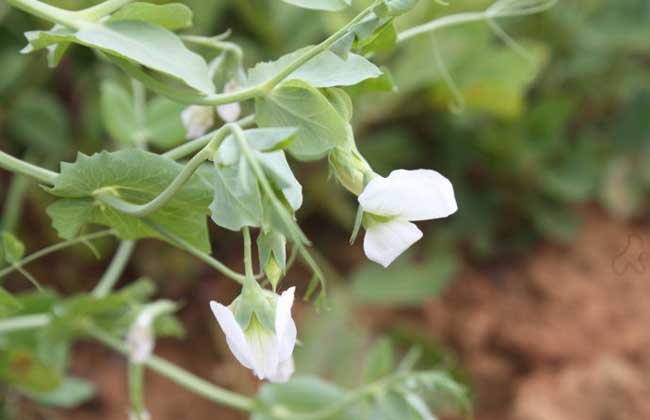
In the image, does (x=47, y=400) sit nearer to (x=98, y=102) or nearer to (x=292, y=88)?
(x=98, y=102)

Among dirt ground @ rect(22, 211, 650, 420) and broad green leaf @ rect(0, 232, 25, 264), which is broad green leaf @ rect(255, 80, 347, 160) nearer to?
broad green leaf @ rect(0, 232, 25, 264)

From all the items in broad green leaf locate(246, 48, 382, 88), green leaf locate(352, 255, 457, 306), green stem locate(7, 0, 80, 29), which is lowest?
green leaf locate(352, 255, 457, 306)

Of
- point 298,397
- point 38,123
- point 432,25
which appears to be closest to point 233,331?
point 432,25

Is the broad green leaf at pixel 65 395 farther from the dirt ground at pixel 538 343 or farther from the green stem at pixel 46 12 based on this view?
the green stem at pixel 46 12

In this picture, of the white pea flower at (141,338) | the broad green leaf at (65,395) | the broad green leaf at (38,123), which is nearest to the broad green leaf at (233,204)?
the white pea flower at (141,338)

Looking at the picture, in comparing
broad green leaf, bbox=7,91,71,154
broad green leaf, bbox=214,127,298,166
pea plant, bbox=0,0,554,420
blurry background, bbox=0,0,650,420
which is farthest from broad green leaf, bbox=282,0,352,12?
broad green leaf, bbox=7,91,71,154

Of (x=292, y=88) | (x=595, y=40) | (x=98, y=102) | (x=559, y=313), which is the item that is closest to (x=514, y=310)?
(x=559, y=313)
